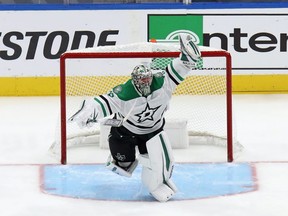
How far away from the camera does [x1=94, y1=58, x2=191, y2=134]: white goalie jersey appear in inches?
198

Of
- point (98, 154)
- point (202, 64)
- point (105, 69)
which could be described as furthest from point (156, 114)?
point (105, 69)

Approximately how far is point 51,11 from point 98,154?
2.67 meters

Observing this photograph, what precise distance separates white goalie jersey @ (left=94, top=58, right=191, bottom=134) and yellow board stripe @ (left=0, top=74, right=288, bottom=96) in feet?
11.8

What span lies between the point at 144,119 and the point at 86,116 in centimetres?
31

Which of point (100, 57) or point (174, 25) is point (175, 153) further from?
point (174, 25)

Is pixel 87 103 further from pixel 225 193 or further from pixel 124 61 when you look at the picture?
pixel 124 61

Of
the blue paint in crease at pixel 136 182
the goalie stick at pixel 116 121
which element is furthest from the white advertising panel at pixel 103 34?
the goalie stick at pixel 116 121

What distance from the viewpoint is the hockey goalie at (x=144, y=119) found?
4.97m

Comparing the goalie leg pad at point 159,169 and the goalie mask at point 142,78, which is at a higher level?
the goalie mask at point 142,78

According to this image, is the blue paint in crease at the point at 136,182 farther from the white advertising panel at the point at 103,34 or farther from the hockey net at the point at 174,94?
the white advertising panel at the point at 103,34

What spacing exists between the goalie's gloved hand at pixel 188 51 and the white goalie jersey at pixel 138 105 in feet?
0.49

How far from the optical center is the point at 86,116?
4996mm

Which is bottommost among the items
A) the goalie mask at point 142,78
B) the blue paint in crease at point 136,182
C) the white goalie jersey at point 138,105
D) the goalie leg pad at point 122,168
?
the blue paint in crease at point 136,182

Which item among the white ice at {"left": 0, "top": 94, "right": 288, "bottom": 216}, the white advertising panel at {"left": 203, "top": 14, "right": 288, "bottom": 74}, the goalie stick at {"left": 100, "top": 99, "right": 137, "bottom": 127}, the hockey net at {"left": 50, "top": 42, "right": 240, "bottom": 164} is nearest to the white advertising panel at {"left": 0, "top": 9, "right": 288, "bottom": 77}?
the white advertising panel at {"left": 203, "top": 14, "right": 288, "bottom": 74}
